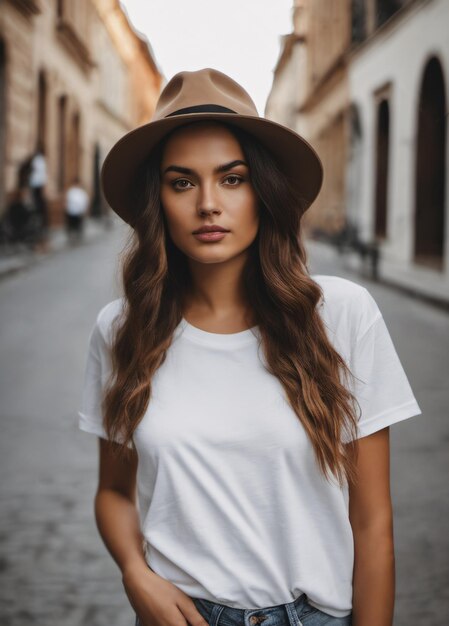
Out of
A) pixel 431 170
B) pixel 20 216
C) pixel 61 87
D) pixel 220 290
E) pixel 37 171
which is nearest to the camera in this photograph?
pixel 220 290

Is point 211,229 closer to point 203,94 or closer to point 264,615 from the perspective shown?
point 203,94

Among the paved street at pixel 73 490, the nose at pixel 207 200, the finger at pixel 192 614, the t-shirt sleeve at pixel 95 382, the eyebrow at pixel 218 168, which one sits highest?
the eyebrow at pixel 218 168

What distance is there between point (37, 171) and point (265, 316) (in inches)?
631

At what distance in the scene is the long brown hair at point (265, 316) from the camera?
154cm

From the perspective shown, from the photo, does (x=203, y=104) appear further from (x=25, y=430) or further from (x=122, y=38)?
(x=122, y=38)

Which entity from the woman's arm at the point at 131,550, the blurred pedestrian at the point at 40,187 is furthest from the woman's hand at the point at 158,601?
the blurred pedestrian at the point at 40,187

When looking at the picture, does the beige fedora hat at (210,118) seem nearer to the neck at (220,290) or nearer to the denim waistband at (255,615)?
the neck at (220,290)

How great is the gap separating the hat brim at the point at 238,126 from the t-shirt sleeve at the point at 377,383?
36 centimetres

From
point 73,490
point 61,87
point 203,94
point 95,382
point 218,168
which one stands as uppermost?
point 61,87

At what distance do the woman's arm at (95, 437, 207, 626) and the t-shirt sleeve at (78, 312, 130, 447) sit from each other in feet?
0.14

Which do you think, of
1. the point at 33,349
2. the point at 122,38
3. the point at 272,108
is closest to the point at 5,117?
the point at 33,349

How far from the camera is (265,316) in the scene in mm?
1661

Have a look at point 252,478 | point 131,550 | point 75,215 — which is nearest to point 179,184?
point 252,478

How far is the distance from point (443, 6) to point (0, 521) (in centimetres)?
1295
